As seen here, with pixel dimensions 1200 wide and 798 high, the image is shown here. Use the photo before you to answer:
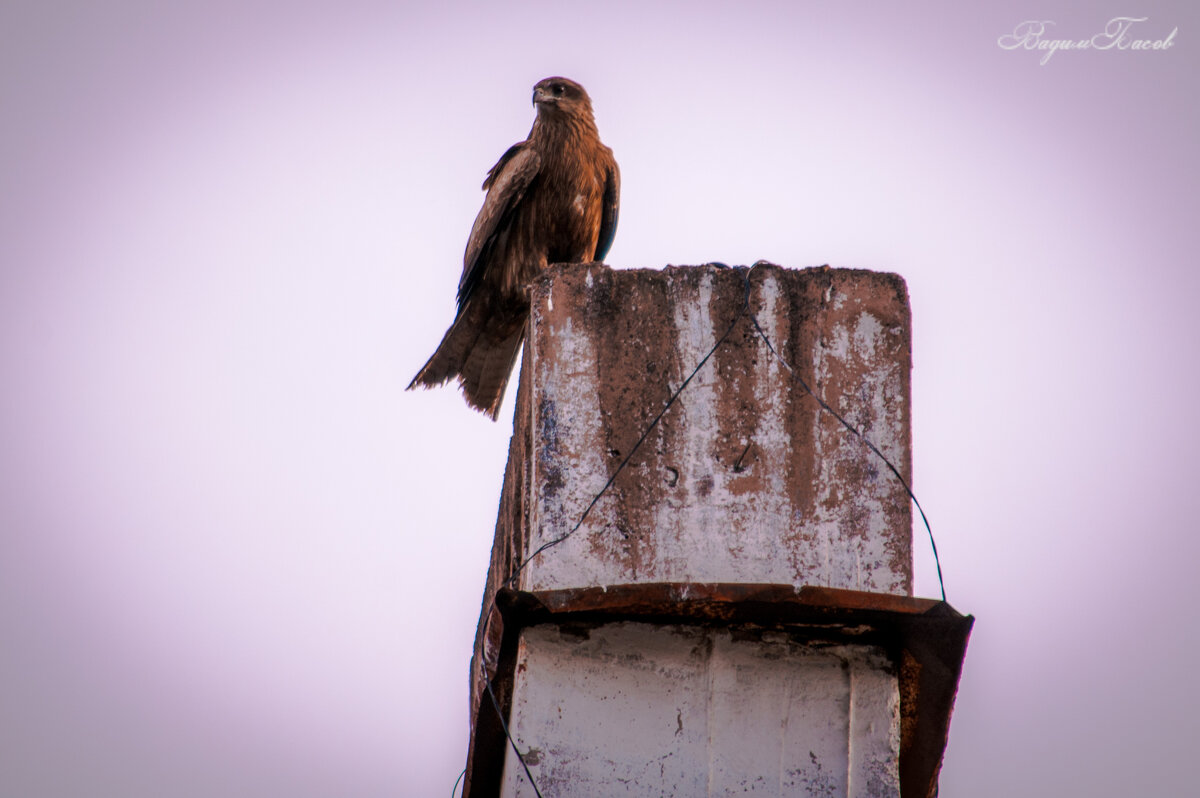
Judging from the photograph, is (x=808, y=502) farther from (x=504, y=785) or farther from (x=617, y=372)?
(x=504, y=785)

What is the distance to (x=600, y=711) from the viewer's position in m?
3.94

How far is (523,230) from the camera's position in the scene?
7.29 meters

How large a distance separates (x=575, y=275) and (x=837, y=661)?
4.94ft

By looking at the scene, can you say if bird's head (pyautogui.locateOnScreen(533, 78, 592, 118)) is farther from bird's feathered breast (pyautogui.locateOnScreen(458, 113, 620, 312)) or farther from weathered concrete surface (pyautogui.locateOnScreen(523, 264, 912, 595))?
weathered concrete surface (pyautogui.locateOnScreen(523, 264, 912, 595))

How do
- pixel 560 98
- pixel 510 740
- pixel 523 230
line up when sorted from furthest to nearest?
pixel 560 98 → pixel 523 230 → pixel 510 740

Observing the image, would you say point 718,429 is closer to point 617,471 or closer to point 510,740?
point 617,471

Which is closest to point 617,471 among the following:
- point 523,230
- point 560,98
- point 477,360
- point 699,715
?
point 699,715

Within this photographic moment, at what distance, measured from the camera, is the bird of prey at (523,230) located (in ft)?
23.0

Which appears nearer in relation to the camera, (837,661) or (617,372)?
(837,661)

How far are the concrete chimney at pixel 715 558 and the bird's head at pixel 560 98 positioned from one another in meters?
3.32

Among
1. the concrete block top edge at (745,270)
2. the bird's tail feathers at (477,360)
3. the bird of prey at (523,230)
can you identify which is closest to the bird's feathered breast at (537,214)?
the bird of prey at (523,230)

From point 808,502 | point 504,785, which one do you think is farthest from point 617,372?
point 504,785

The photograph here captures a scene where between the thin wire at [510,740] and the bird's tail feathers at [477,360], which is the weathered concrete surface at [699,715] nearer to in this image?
the thin wire at [510,740]

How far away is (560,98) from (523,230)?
0.88 meters
